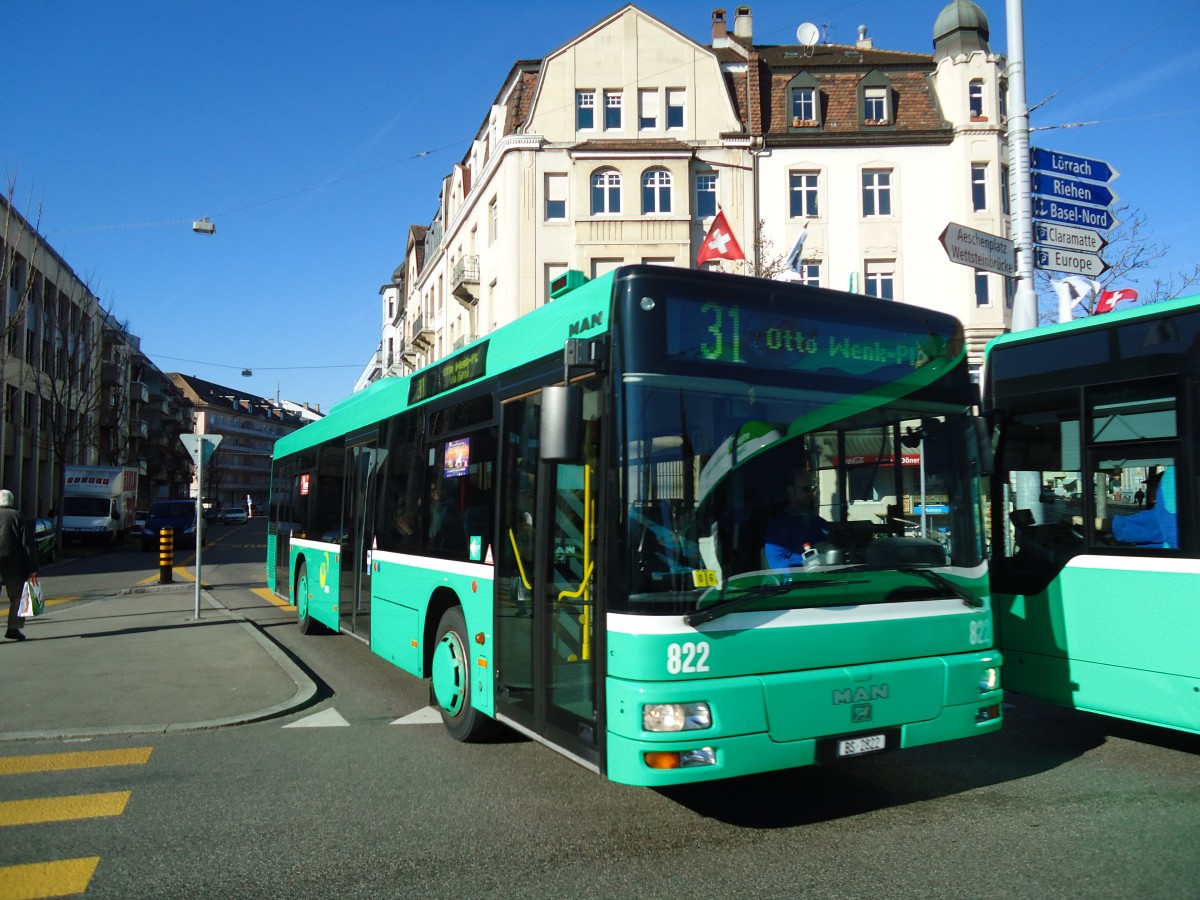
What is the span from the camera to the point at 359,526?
960 centimetres

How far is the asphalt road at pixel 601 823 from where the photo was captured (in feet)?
14.2

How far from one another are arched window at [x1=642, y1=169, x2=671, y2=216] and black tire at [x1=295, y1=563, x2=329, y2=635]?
23.5 meters

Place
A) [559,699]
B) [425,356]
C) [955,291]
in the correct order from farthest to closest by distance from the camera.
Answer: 1. [425,356]
2. [955,291]
3. [559,699]

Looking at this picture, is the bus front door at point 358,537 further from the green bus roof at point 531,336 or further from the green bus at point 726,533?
the green bus at point 726,533

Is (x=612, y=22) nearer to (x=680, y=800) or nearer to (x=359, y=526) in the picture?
(x=359, y=526)

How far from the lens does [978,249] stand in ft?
33.1

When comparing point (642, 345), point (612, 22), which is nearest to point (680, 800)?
point (642, 345)

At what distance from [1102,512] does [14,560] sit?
11.7m

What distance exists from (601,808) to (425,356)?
49.6 m

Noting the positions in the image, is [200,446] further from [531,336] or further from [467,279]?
[467,279]

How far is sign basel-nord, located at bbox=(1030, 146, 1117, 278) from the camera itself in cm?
1084

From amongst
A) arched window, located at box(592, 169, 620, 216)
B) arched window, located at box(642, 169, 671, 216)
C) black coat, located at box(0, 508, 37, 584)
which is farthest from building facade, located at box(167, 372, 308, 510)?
black coat, located at box(0, 508, 37, 584)

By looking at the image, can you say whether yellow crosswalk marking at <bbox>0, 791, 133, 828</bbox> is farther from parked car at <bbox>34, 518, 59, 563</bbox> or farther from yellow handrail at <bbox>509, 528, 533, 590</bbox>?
parked car at <bbox>34, 518, 59, 563</bbox>

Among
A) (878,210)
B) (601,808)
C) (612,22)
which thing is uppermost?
(612,22)
